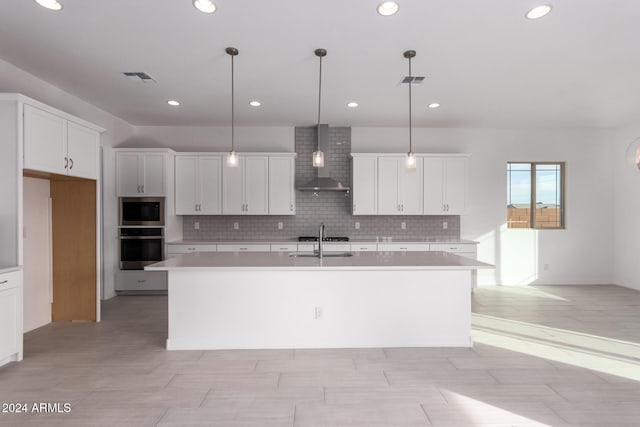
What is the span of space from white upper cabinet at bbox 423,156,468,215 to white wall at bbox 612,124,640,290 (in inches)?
112

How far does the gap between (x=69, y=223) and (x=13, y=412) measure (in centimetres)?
247

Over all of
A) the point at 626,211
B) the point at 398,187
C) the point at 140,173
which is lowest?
the point at 626,211

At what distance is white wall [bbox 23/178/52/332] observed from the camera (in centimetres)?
381

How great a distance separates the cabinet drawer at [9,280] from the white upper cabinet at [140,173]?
2571 mm

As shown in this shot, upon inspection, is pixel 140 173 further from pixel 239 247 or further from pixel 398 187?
pixel 398 187

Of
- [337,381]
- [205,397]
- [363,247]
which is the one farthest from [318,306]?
[363,247]

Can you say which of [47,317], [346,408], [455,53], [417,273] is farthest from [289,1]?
[47,317]

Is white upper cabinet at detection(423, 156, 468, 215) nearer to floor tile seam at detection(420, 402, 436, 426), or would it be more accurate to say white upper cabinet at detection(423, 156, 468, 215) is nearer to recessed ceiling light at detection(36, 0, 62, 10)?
floor tile seam at detection(420, 402, 436, 426)

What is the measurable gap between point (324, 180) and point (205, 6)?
3417 millimetres

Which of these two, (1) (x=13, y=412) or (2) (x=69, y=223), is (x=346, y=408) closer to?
(1) (x=13, y=412)

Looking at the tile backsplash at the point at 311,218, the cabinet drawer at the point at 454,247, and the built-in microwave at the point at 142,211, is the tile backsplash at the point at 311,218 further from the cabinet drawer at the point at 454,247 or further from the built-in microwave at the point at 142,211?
the built-in microwave at the point at 142,211

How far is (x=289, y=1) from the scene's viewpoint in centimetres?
247

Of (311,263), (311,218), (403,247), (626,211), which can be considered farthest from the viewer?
(311,218)

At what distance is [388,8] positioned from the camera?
8.34ft
